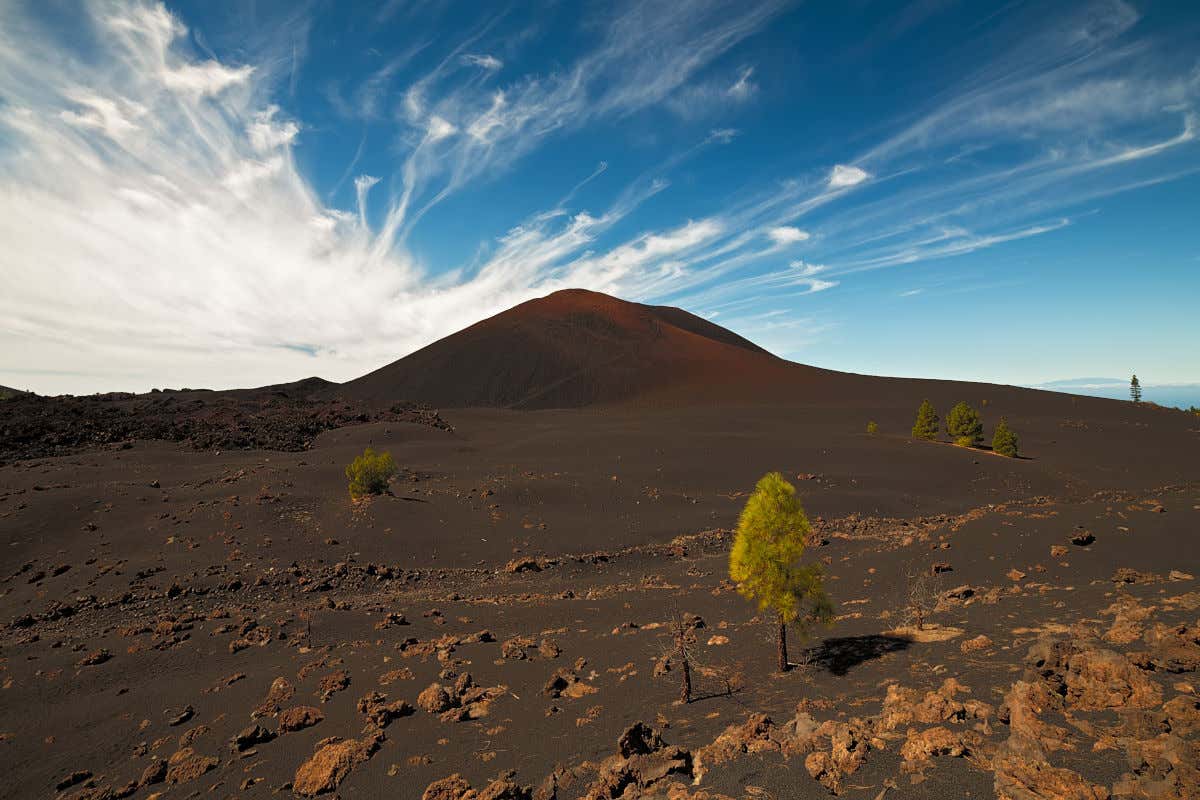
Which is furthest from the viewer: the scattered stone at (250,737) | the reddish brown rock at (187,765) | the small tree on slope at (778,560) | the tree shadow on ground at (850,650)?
the small tree on slope at (778,560)

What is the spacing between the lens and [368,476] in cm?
3103

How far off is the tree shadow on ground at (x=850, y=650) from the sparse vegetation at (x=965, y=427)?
1709 inches

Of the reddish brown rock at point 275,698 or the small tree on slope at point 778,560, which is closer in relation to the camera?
the reddish brown rock at point 275,698

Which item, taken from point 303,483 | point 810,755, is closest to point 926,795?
point 810,755

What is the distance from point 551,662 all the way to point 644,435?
3838 centimetres

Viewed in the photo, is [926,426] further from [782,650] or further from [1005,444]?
[782,650]

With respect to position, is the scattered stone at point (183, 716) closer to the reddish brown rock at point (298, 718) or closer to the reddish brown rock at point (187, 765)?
the reddish brown rock at point (187, 765)

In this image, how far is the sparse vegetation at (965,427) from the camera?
162 ft

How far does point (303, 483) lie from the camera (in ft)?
109

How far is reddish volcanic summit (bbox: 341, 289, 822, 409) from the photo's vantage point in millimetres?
98188

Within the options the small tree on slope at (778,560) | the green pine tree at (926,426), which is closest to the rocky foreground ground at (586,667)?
the small tree on slope at (778,560)

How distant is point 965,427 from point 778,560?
4646 cm

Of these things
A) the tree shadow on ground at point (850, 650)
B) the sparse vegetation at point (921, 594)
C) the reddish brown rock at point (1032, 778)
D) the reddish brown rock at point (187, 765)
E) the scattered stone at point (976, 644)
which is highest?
the reddish brown rock at point (1032, 778)

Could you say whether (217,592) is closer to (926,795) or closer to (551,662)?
(551,662)
